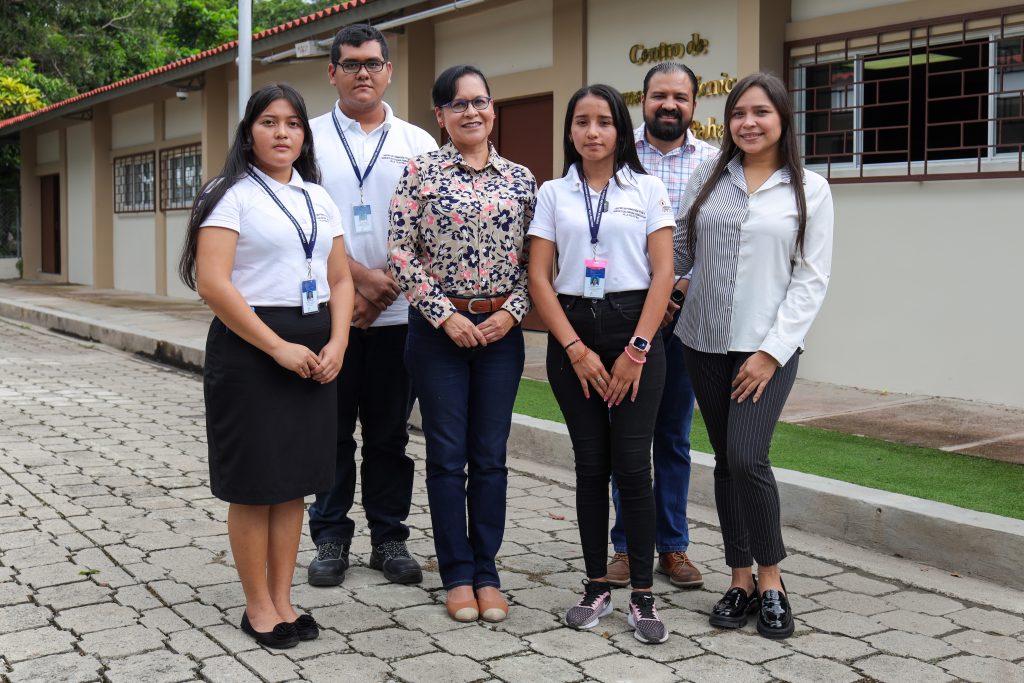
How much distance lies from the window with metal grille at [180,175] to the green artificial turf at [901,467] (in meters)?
→ 14.3

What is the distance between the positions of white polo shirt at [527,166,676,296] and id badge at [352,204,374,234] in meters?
0.80

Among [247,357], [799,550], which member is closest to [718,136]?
[799,550]

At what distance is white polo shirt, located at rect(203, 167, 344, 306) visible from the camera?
147 inches

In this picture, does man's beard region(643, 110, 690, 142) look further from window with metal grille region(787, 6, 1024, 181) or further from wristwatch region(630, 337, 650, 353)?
window with metal grille region(787, 6, 1024, 181)

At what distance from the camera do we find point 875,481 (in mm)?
5609

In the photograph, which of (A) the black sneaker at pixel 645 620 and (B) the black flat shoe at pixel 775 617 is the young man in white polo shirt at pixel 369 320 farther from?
(B) the black flat shoe at pixel 775 617

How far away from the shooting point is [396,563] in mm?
4547

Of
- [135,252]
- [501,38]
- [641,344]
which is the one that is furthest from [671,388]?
[135,252]

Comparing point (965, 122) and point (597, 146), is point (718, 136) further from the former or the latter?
point (597, 146)

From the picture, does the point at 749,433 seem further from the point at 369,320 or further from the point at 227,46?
the point at 227,46

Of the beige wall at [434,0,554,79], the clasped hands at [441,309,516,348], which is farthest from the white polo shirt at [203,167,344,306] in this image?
the beige wall at [434,0,554,79]

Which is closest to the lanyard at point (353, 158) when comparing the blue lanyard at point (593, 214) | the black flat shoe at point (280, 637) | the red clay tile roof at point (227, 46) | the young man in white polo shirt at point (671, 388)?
the blue lanyard at point (593, 214)

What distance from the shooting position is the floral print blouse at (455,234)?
405 centimetres

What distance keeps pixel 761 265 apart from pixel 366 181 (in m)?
1.58
